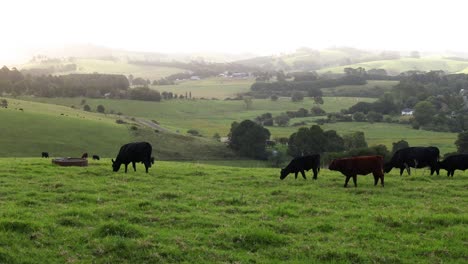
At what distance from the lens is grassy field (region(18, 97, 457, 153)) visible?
108731mm

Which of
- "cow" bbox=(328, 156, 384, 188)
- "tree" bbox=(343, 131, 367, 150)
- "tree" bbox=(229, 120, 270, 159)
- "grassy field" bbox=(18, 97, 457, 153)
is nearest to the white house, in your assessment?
"grassy field" bbox=(18, 97, 457, 153)

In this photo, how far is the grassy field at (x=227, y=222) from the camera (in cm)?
1220

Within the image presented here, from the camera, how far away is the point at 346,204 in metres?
18.1

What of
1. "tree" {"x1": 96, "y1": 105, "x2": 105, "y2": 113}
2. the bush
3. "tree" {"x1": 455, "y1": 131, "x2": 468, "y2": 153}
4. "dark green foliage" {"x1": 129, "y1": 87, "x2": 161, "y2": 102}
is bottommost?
the bush

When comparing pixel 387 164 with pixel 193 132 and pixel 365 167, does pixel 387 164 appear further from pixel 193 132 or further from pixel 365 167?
pixel 193 132

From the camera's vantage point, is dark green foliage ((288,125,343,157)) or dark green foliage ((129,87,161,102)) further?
dark green foliage ((129,87,161,102))

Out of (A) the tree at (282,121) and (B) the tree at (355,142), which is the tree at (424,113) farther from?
(B) the tree at (355,142)

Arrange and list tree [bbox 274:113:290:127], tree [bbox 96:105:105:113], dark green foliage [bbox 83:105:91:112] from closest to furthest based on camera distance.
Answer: dark green foliage [bbox 83:105:91:112], tree [bbox 96:105:105:113], tree [bbox 274:113:290:127]

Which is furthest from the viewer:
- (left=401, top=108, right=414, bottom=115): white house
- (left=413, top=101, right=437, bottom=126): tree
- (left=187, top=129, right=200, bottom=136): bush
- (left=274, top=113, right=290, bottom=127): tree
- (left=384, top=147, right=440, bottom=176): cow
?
(left=401, top=108, right=414, bottom=115): white house

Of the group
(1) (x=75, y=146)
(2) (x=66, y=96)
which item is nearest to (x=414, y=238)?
(1) (x=75, y=146)

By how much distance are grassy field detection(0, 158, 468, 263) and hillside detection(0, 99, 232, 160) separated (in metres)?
55.9

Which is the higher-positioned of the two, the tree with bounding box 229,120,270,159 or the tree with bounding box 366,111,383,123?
the tree with bounding box 366,111,383,123

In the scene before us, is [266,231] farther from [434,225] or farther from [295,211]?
[434,225]

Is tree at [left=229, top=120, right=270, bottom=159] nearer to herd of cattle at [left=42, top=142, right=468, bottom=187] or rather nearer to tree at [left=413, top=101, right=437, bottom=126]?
tree at [left=413, top=101, right=437, bottom=126]
